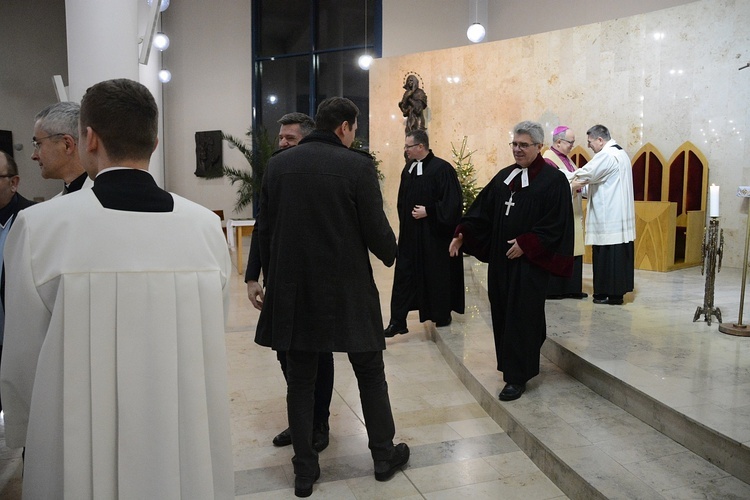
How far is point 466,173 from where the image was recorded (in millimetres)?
10180

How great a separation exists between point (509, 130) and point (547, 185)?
22.2 ft

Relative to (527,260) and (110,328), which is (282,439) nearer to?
(527,260)

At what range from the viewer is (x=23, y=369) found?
1484mm

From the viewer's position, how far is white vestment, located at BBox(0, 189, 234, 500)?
143 cm

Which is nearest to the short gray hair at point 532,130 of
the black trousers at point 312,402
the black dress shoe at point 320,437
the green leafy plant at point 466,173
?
the black trousers at point 312,402

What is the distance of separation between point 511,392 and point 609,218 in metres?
2.85

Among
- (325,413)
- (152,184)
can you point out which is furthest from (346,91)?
(152,184)

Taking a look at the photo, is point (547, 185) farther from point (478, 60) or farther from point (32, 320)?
point (478, 60)

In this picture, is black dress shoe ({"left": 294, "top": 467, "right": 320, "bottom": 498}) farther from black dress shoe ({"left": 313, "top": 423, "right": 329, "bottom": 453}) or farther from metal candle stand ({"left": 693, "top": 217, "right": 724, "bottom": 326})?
metal candle stand ({"left": 693, "top": 217, "right": 724, "bottom": 326})

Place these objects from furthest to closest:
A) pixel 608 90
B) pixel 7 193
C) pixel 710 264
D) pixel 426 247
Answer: pixel 608 90 → pixel 426 247 → pixel 710 264 → pixel 7 193

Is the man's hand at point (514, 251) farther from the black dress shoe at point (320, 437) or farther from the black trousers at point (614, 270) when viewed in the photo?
the black trousers at point (614, 270)

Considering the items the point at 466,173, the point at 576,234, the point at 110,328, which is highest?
the point at 466,173

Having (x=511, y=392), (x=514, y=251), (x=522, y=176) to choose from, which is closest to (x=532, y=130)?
(x=522, y=176)

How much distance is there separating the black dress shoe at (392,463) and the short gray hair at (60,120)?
1948 millimetres
